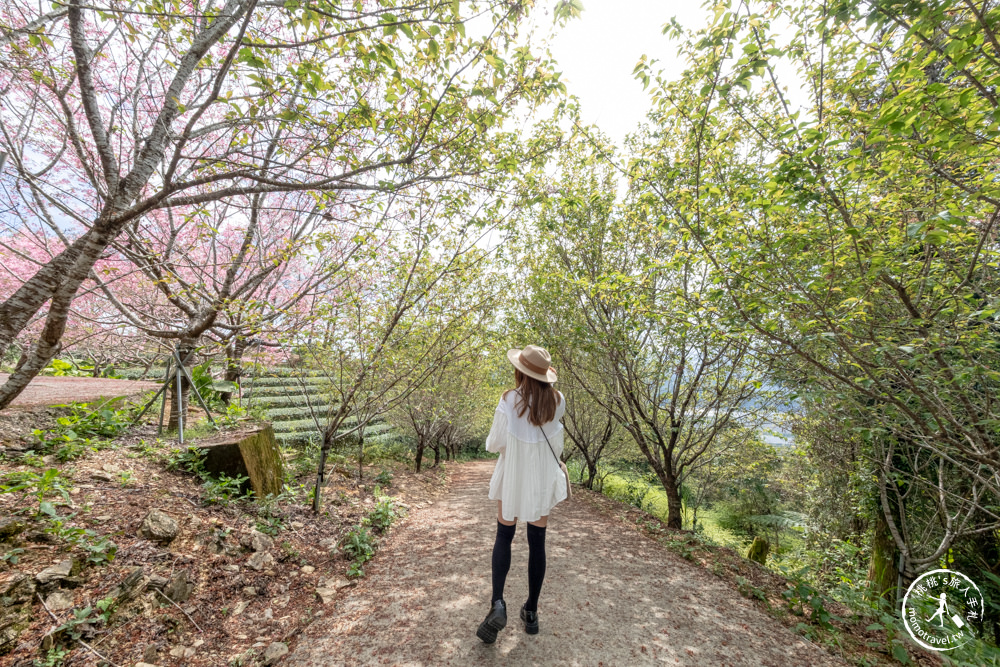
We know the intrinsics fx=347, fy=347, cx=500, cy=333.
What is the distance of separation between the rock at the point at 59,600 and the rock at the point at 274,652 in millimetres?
1239

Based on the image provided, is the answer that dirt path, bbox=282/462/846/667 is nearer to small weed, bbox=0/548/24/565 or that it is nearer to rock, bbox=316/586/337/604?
rock, bbox=316/586/337/604

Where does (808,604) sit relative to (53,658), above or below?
below

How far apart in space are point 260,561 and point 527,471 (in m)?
2.92

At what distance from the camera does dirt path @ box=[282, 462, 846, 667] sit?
8.57 feet

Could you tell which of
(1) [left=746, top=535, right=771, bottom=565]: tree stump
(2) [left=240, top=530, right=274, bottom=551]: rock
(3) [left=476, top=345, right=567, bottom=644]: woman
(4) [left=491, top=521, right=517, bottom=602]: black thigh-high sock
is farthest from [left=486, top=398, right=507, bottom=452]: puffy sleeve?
(1) [left=746, top=535, right=771, bottom=565]: tree stump

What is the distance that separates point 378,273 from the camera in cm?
542

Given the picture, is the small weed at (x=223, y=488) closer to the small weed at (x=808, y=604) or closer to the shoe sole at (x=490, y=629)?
the shoe sole at (x=490, y=629)

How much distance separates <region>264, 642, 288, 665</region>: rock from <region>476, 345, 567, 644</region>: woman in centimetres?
142

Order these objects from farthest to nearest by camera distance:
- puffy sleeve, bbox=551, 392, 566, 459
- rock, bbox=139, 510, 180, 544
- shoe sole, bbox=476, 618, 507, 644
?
rock, bbox=139, 510, 180, 544 → puffy sleeve, bbox=551, 392, 566, 459 → shoe sole, bbox=476, 618, 507, 644

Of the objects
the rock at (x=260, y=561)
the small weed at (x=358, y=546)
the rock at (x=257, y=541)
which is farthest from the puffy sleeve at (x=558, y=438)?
the rock at (x=257, y=541)

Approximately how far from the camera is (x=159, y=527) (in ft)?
9.98

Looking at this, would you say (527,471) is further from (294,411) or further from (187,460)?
(294,411)

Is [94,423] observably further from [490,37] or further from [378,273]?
[490,37]

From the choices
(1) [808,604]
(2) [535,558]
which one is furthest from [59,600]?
(1) [808,604]
